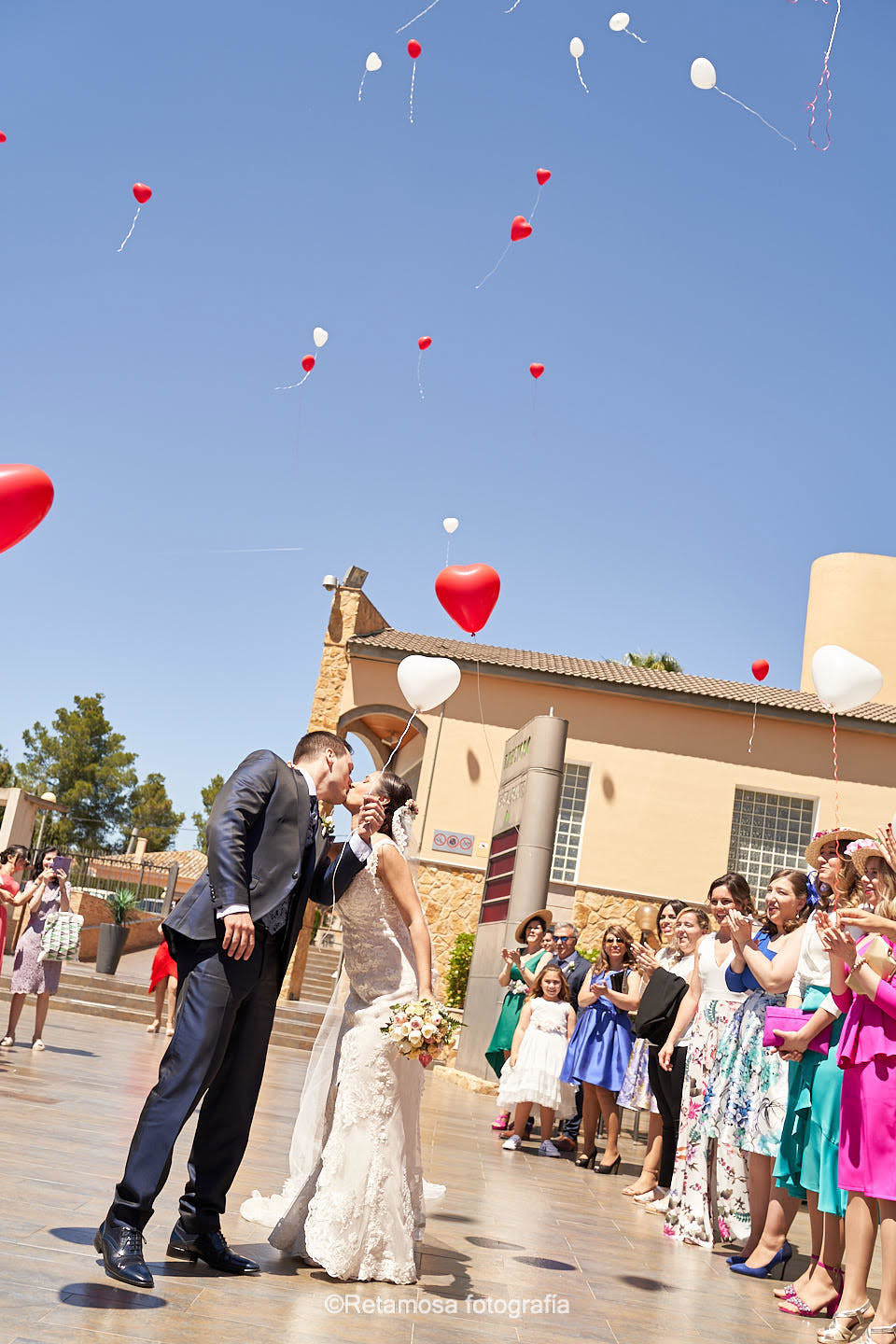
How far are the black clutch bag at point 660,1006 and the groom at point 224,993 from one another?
4.14m

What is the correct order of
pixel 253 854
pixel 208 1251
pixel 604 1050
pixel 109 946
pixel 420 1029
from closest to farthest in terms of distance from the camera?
1. pixel 208 1251
2. pixel 253 854
3. pixel 420 1029
4. pixel 604 1050
5. pixel 109 946

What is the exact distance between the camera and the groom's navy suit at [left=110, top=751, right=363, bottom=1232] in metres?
3.87

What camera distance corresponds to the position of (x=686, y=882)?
19.7 m

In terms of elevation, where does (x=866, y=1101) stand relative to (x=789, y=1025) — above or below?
below

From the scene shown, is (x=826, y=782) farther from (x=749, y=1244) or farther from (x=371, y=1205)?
(x=371, y=1205)

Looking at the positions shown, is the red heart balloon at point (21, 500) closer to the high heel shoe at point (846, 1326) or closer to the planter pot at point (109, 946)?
the high heel shoe at point (846, 1326)

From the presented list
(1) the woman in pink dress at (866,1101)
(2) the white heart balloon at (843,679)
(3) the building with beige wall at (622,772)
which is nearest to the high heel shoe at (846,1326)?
(1) the woman in pink dress at (866,1101)

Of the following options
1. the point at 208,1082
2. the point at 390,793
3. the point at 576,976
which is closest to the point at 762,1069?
the point at 390,793

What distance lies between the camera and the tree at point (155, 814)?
56594mm

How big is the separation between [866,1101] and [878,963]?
0.53m

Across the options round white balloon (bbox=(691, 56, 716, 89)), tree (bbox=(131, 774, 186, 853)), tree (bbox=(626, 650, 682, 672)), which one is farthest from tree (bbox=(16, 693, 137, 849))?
round white balloon (bbox=(691, 56, 716, 89))

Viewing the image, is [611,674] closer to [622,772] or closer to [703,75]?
Answer: [622,772]

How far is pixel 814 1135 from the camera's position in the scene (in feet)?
17.0

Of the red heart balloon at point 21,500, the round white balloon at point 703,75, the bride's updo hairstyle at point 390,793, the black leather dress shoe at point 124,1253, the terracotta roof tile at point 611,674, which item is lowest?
the black leather dress shoe at point 124,1253
